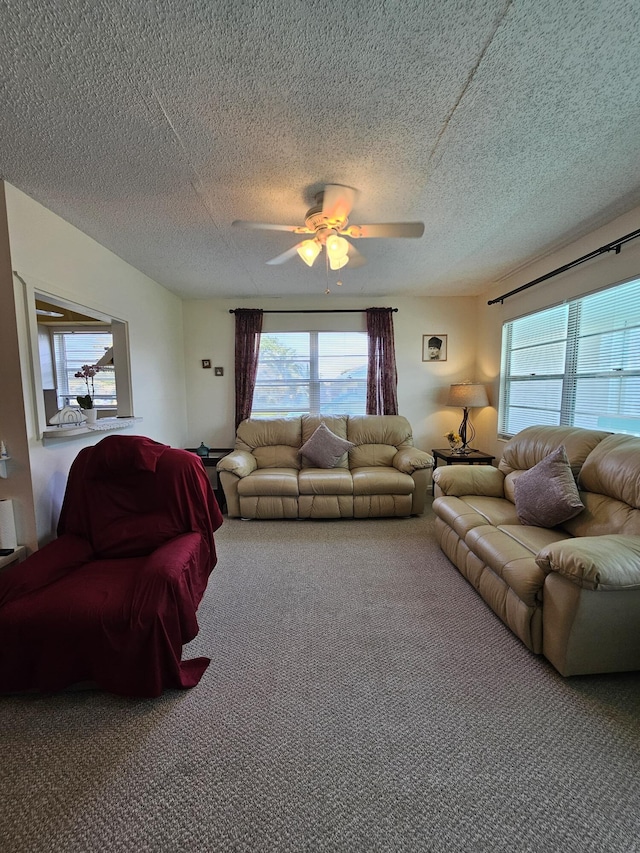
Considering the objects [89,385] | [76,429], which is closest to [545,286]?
[76,429]

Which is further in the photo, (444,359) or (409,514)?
(444,359)

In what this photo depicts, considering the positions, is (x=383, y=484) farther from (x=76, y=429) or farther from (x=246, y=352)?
(x=76, y=429)

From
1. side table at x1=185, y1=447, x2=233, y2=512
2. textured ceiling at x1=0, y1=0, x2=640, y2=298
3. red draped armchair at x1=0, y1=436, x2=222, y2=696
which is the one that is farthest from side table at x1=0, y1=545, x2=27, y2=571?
textured ceiling at x1=0, y1=0, x2=640, y2=298

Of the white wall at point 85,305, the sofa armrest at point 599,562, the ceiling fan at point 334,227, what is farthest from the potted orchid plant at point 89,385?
the sofa armrest at point 599,562

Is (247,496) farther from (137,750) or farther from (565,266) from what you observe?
(565,266)

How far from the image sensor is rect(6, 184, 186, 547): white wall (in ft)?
6.58

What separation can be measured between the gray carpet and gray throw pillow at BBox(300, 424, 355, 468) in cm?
199

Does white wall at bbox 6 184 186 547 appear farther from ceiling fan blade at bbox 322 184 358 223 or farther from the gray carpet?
ceiling fan blade at bbox 322 184 358 223

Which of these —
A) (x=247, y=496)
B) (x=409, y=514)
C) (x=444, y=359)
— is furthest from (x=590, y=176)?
(x=247, y=496)

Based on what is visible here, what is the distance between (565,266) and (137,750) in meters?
4.10

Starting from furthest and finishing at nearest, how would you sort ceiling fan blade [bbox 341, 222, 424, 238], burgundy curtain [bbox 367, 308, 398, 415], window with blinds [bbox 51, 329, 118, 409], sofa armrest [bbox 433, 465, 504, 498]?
burgundy curtain [bbox 367, 308, 398, 415] < window with blinds [bbox 51, 329, 118, 409] < sofa armrest [bbox 433, 465, 504, 498] < ceiling fan blade [bbox 341, 222, 424, 238]

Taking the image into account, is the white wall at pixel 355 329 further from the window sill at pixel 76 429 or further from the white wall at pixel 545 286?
the window sill at pixel 76 429

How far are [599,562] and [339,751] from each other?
1.36 metres

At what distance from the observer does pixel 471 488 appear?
2928 mm
